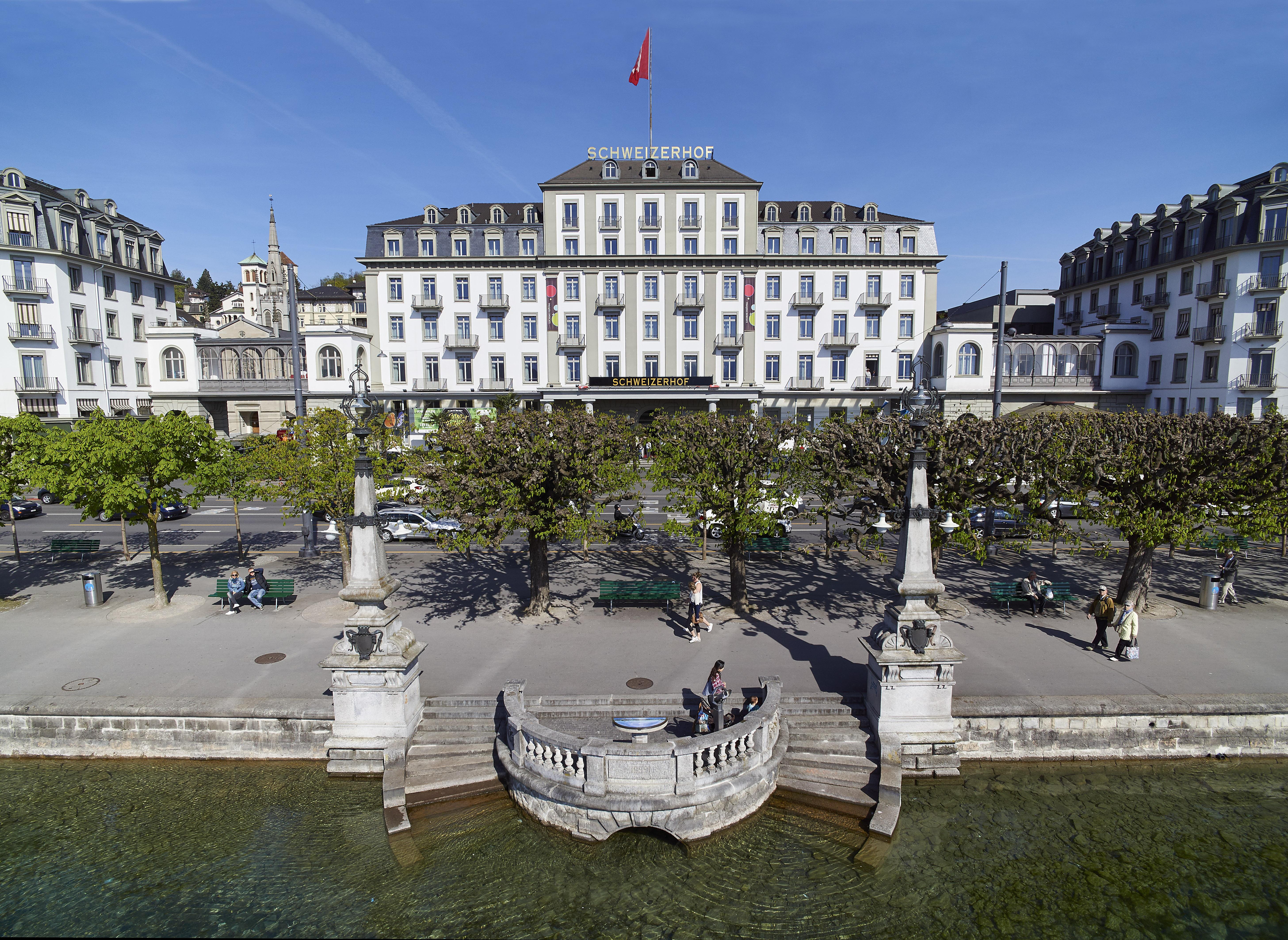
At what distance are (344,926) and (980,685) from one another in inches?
463

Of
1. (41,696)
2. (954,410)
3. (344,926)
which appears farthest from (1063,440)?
(954,410)

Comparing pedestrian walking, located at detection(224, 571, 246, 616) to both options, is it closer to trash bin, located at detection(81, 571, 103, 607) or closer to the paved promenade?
the paved promenade

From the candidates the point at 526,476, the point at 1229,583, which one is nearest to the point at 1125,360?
the point at 1229,583

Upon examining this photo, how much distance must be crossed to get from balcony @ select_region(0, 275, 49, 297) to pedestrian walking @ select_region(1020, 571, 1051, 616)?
59.6m

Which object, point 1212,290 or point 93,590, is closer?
point 93,590

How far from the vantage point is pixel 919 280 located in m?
50.1

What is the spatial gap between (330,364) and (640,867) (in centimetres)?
5005

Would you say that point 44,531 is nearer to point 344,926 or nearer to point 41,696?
point 41,696

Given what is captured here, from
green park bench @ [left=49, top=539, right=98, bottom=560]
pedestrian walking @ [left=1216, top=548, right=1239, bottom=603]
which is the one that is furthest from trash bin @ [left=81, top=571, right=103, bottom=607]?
pedestrian walking @ [left=1216, top=548, right=1239, bottom=603]

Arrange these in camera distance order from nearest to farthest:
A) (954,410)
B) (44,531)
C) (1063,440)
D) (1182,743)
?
(1182,743) < (1063,440) < (44,531) < (954,410)

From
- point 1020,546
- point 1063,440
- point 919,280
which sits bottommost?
point 1020,546

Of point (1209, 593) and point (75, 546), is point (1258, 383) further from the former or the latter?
point (75, 546)

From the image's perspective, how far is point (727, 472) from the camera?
1631cm

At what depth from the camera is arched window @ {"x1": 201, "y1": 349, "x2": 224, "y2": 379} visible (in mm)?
52062
